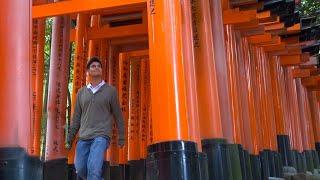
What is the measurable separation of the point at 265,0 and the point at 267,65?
3959 mm

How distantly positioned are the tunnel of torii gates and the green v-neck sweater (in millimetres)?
748

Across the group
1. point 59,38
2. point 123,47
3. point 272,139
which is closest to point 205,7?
point 59,38

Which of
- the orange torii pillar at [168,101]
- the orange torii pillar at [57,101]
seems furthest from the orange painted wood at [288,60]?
the orange torii pillar at [168,101]

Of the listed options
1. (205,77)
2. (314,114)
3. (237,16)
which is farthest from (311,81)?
(205,77)

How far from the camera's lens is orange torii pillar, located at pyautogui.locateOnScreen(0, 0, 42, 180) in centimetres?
313

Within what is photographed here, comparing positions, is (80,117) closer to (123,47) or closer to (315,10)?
(123,47)

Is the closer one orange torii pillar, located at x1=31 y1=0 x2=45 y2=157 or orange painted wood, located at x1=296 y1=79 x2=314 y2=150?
orange torii pillar, located at x1=31 y1=0 x2=45 y2=157

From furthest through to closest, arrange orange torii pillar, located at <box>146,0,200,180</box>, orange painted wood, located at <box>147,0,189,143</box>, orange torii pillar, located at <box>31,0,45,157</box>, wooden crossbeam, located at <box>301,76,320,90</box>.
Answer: wooden crossbeam, located at <box>301,76,320,90</box> → orange torii pillar, located at <box>31,0,45,157</box> → orange painted wood, located at <box>147,0,189,143</box> → orange torii pillar, located at <box>146,0,200,180</box>

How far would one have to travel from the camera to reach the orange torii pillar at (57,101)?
25.9 ft

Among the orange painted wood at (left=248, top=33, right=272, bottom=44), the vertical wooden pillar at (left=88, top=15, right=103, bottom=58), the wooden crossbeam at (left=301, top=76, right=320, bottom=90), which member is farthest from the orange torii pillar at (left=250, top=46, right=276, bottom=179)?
the wooden crossbeam at (left=301, top=76, right=320, bottom=90)

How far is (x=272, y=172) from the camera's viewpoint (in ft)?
39.1

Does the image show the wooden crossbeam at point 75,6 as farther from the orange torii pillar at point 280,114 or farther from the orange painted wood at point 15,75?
the orange torii pillar at point 280,114

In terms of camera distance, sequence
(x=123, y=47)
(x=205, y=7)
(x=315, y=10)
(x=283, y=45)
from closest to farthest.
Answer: (x=205, y=7), (x=123, y=47), (x=283, y=45), (x=315, y=10)

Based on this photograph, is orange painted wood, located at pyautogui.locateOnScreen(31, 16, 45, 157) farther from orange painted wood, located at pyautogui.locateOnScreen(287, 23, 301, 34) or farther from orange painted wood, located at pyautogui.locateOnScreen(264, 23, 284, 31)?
orange painted wood, located at pyautogui.locateOnScreen(287, 23, 301, 34)
